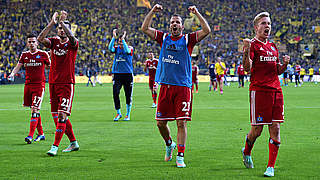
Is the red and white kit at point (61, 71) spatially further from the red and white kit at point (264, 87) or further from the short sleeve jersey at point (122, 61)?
the short sleeve jersey at point (122, 61)

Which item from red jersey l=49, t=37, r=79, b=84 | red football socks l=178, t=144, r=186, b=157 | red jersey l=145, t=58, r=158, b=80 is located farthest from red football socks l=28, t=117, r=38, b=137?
red jersey l=145, t=58, r=158, b=80

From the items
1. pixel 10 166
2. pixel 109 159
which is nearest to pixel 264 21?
pixel 109 159

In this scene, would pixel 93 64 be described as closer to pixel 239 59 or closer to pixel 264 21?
pixel 239 59

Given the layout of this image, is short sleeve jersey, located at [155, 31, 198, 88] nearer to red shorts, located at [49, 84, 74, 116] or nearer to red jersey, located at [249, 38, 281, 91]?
red jersey, located at [249, 38, 281, 91]

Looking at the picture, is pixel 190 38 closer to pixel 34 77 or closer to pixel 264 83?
pixel 264 83


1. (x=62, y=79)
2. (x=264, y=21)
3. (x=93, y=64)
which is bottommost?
(x=93, y=64)

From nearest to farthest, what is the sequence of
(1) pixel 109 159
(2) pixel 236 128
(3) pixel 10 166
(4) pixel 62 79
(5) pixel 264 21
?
(5) pixel 264 21 → (3) pixel 10 166 → (1) pixel 109 159 → (4) pixel 62 79 → (2) pixel 236 128

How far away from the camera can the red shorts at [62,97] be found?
7.13 m

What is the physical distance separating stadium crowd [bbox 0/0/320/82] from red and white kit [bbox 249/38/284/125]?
4473 cm

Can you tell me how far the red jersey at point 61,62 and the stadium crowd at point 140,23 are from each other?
42.8 meters

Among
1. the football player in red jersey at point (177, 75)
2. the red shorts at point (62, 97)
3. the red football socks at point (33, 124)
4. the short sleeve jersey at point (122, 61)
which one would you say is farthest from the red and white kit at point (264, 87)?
the short sleeve jersey at point (122, 61)

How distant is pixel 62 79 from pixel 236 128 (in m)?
4.84

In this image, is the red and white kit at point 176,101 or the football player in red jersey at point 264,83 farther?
the red and white kit at point 176,101

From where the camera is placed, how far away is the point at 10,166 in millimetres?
6047
